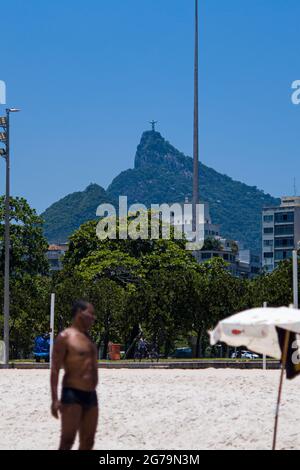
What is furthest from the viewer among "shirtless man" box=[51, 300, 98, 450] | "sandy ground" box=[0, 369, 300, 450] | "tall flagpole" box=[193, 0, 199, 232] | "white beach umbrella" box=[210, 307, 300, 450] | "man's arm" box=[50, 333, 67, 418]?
"tall flagpole" box=[193, 0, 199, 232]

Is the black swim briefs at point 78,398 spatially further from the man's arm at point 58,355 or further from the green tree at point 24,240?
the green tree at point 24,240

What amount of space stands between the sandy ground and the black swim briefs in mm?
5442

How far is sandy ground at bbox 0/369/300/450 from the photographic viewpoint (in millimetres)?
20016

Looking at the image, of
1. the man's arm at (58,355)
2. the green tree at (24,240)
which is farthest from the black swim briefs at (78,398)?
the green tree at (24,240)

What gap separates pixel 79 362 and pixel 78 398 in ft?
1.23

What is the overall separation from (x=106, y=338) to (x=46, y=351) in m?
18.6

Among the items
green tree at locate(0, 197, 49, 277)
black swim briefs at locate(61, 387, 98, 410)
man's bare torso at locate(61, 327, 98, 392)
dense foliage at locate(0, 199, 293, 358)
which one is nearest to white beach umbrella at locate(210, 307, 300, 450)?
man's bare torso at locate(61, 327, 98, 392)

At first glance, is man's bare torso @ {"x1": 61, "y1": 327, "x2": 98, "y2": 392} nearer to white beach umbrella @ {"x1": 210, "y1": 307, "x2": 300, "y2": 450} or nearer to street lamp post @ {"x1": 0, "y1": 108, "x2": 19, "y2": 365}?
white beach umbrella @ {"x1": 210, "y1": 307, "x2": 300, "y2": 450}

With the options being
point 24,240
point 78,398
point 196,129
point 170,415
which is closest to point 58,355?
point 78,398

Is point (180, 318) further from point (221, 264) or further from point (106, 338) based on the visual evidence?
point (221, 264)

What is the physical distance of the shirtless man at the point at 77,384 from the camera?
45.7 feet

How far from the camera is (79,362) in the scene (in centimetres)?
1407

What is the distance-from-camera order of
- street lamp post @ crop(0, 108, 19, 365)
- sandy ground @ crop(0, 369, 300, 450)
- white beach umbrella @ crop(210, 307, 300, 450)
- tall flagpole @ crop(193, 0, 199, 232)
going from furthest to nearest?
tall flagpole @ crop(193, 0, 199, 232) < street lamp post @ crop(0, 108, 19, 365) < sandy ground @ crop(0, 369, 300, 450) < white beach umbrella @ crop(210, 307, 300, 450)

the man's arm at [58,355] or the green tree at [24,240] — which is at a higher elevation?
the green tree at [24,240]
